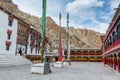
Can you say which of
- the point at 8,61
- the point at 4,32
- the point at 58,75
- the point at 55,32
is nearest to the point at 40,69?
the point at 58,75

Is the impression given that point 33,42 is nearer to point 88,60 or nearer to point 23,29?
point 23,29

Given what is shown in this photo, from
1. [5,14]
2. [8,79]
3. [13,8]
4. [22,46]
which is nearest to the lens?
[8,79]

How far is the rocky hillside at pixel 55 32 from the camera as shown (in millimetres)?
127438

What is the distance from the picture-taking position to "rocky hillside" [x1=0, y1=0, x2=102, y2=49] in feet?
418

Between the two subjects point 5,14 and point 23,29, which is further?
point 23,29

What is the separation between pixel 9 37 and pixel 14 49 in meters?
3.24

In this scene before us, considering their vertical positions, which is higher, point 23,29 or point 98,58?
point 23,29

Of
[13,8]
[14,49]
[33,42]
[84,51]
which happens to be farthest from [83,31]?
[14,49]

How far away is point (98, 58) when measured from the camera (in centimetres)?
6712

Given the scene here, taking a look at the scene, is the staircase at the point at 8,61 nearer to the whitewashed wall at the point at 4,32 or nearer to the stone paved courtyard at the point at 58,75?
the whitewashed wall at the point at 4,32

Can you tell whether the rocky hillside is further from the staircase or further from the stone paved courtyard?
the stone paved courtyard

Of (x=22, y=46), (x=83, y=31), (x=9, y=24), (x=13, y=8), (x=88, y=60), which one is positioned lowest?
(x=88, y=60)

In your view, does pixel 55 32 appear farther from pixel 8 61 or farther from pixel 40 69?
pixel 40 69

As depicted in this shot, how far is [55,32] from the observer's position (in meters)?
136
